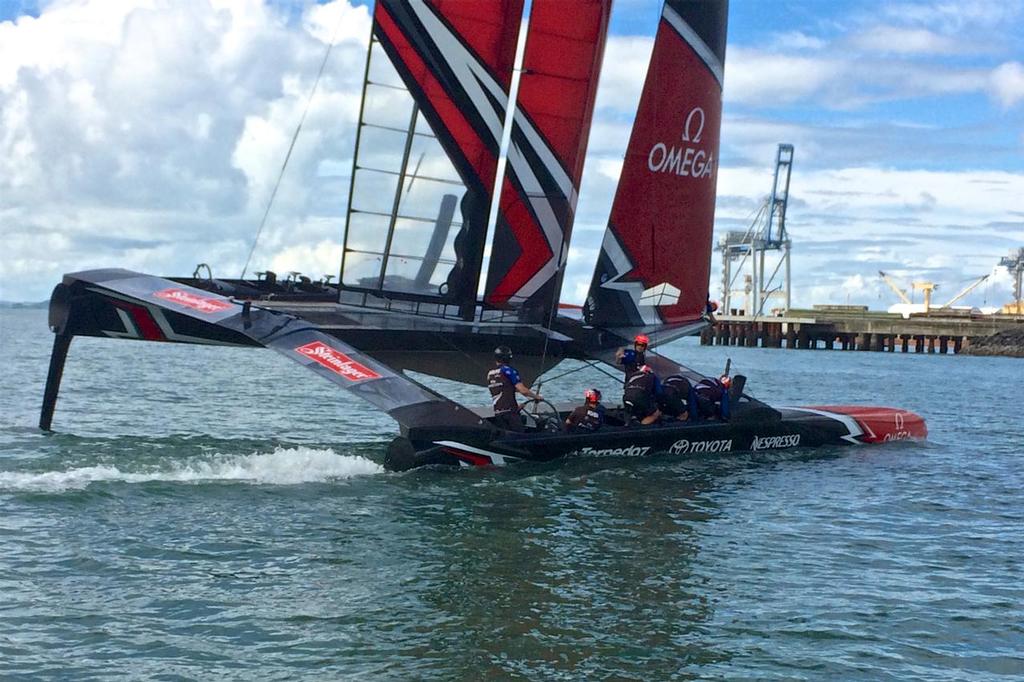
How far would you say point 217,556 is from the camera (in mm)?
9414

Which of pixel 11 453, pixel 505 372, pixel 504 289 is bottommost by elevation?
pixel 11 453

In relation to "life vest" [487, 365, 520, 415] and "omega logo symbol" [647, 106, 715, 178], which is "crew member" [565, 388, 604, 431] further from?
"omega logo symbol" [647, 106, 715, 178]

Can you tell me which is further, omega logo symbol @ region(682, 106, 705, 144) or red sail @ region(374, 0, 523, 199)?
omega logo symbol @ region(682, 106, 705, 144)

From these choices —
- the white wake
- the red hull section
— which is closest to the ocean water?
the white wake

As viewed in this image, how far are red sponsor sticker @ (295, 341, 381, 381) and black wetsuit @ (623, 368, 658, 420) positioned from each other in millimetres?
3653

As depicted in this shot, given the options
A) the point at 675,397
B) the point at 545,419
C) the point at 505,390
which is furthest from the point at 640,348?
the point at 505,390

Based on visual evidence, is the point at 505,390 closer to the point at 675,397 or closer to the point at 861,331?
the point at 675,397

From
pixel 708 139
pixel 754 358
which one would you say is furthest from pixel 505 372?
pixel 754 358

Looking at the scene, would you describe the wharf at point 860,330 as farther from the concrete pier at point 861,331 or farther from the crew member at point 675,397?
the crew member at point 675,397

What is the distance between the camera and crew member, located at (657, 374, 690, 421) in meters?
15.1

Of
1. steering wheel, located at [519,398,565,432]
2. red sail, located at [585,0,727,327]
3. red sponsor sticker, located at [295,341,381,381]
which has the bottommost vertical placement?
steering wheel, located at [519,398,565,432]

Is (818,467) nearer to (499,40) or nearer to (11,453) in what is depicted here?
(499,40)

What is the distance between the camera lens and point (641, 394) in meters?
14.7

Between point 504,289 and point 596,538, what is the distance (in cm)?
688
